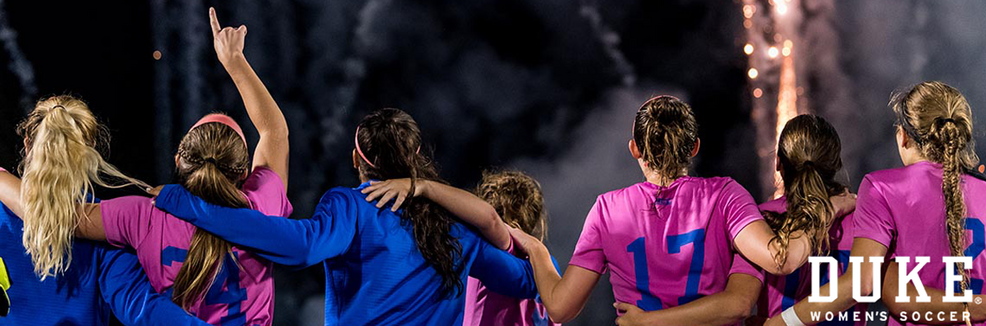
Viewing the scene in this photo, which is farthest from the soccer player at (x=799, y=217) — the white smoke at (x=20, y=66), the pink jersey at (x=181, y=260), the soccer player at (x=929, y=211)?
the white smoke at (x=20, y=66)

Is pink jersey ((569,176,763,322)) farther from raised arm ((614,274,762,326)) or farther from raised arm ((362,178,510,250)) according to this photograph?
raised arm ((362,178,510,250))

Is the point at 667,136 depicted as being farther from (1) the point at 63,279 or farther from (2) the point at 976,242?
(1) the point at 63,279

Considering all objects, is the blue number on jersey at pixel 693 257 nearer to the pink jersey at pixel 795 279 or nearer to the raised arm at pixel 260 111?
the pink jersey at pixel 795 279

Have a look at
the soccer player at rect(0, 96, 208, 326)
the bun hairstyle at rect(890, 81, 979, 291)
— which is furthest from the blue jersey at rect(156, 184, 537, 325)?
the bun hairstyle at rect(890, 81, 979, 291)

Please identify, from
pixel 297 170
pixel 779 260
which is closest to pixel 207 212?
pixel 779 260

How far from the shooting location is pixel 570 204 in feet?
26.1

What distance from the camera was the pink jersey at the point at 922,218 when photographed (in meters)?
2.50

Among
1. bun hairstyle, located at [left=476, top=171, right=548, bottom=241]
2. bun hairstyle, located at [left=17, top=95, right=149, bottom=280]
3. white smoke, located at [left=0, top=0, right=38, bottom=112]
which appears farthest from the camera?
white smoke, located at [left=0, top=0, right=38, bottom=112]

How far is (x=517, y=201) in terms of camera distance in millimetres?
3193

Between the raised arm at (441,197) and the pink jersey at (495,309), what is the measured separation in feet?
1.06

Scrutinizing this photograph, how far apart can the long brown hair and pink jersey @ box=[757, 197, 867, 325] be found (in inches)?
59.9

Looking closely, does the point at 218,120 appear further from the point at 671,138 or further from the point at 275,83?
the point at 275,83

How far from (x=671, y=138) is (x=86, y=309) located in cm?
164

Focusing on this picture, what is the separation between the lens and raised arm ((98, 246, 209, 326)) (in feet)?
7.45
